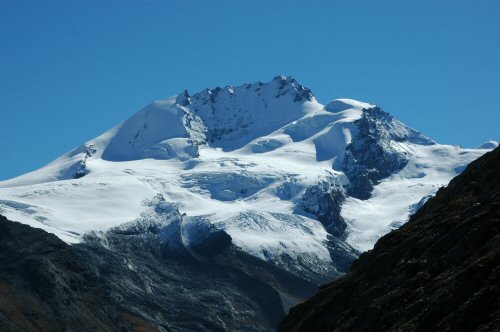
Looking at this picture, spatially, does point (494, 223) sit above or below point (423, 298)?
above

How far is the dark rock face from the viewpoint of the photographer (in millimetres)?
54188

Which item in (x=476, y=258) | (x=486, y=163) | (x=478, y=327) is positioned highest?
(x=486, y=163)

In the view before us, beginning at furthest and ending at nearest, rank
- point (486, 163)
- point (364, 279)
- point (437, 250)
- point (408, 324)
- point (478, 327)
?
point (486, 163) < point (364, 279) < point (437, 250) < point (408, 324) < point (478, 327)

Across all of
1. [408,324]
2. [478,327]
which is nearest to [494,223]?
[408,324]

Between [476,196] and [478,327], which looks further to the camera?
[476,196]

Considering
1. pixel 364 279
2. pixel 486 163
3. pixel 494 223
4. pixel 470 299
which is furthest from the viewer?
pixel 486 163

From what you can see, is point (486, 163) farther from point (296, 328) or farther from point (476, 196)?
point (296, 328)

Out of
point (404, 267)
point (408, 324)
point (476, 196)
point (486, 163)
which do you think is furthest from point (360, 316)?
point (486, 163)

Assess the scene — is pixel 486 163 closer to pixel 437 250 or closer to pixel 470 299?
pixel 437 250

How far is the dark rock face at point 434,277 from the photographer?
5419cm

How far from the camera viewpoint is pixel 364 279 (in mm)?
73250

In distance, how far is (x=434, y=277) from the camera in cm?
6250

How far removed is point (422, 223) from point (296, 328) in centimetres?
1161

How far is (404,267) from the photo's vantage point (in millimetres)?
67812
